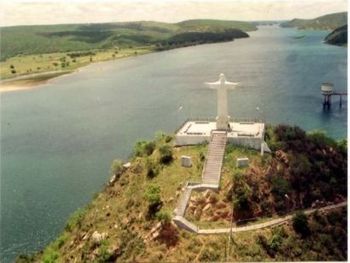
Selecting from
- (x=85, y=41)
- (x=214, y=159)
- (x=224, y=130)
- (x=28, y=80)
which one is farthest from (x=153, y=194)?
(x=85, y=41)

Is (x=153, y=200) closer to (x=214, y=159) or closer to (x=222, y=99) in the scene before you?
(x=214, y=159)

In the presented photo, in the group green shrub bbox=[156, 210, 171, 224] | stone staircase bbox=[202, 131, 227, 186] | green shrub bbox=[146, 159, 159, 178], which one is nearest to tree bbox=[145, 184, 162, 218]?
green shrub bbox=[156, 210, 171, 224]

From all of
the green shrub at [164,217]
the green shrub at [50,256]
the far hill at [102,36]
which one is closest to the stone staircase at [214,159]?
the green shrub at [164,217]

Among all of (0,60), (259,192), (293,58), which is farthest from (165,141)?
(0,60)

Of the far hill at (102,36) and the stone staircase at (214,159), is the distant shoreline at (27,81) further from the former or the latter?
the stone staircase at (214,159)

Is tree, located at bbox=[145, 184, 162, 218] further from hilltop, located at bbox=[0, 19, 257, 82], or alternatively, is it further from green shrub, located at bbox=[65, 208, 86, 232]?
hilltop, located at bbox=[0, 19, 257, 82]
